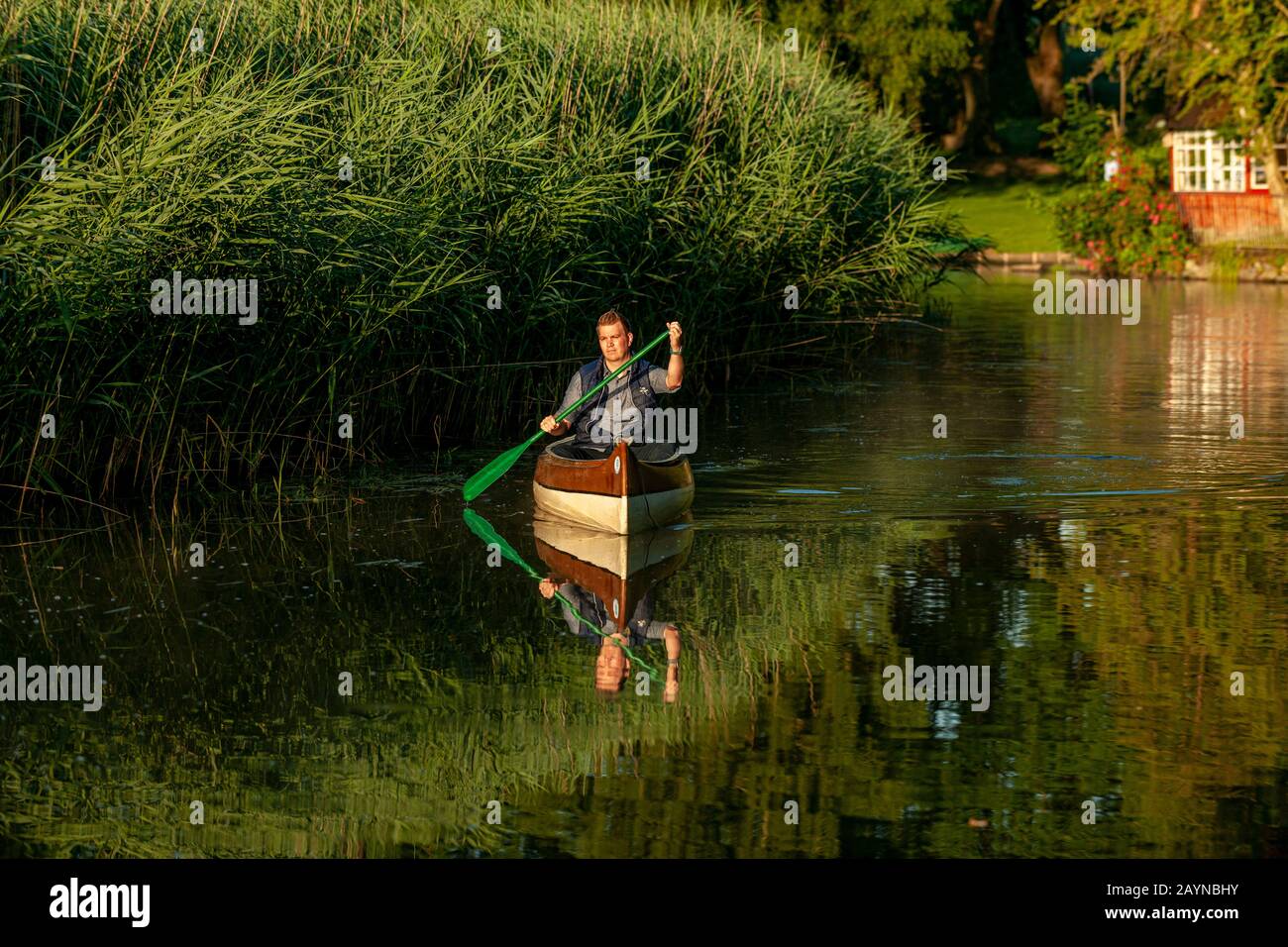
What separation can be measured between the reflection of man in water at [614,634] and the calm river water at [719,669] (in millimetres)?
100

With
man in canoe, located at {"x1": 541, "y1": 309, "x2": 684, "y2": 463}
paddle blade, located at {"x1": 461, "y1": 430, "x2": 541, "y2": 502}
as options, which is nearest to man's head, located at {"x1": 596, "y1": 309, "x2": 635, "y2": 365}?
man in canoe, located at {"x1": 541, "y1": 309, "x2": 684, "y2": 463}

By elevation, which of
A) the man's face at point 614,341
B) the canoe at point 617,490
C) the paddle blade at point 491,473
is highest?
the man's face at point 614,341

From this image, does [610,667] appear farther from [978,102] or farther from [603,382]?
[978,102]

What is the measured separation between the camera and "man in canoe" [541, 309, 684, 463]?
15430 millimetres

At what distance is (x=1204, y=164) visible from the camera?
4784 centimetres

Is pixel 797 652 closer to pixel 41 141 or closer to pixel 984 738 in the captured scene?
pixel 984 738

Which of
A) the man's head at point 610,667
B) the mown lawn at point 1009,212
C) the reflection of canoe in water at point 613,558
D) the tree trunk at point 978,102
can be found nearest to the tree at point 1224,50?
the mown lawn at point 1009,212

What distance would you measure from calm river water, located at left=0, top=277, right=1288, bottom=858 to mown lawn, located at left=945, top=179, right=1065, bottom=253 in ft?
109

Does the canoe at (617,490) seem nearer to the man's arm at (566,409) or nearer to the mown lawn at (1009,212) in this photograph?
the man's arm at (566,409)

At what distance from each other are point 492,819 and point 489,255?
37.5 ft

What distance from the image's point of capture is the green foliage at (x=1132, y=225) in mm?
43719

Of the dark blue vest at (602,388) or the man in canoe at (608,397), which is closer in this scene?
the man in canoe at (608,397)

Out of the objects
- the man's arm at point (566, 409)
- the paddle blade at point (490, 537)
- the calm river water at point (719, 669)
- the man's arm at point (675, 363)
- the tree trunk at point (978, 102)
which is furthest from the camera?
the tree trunk at point (978, 102)
